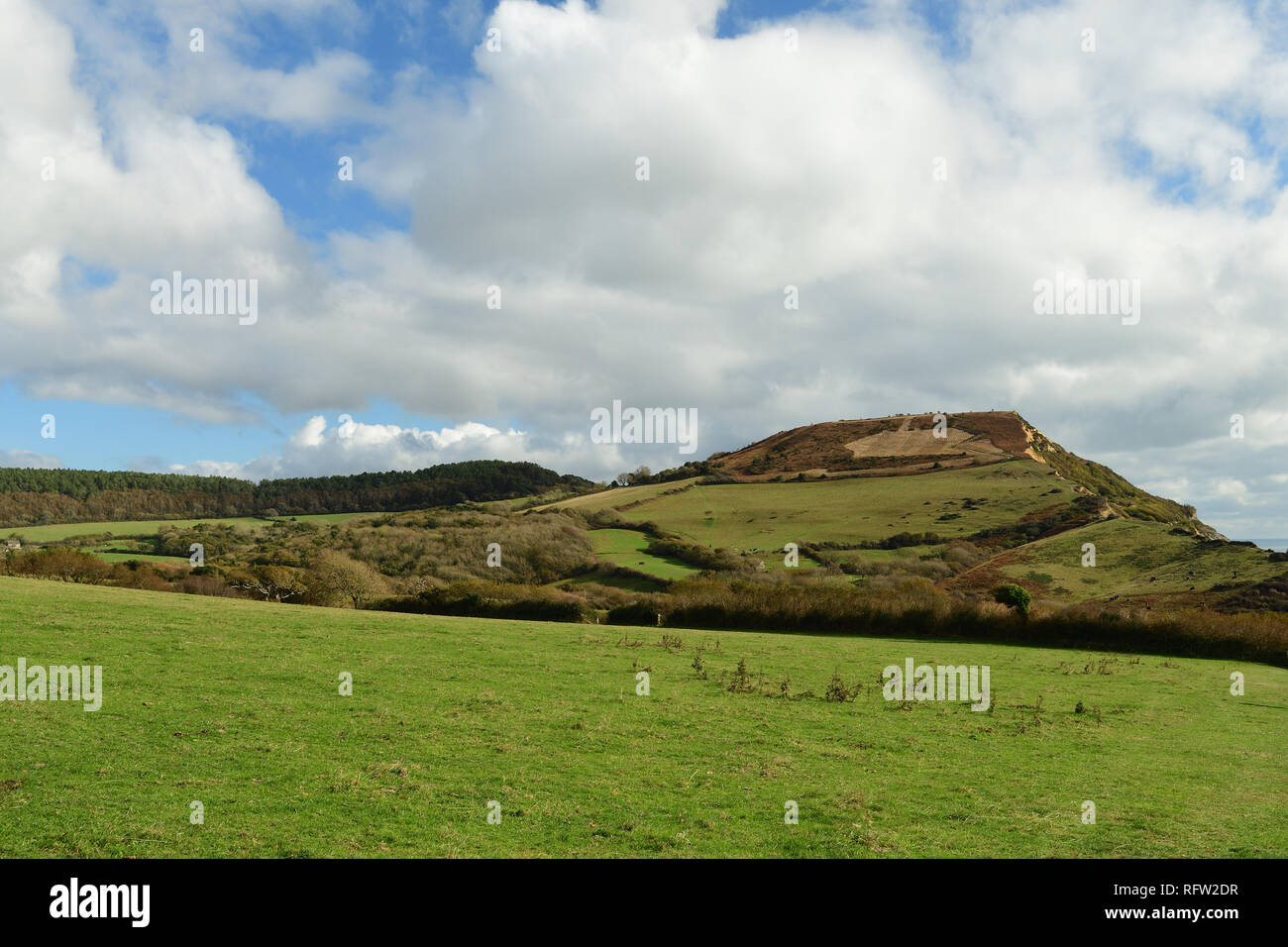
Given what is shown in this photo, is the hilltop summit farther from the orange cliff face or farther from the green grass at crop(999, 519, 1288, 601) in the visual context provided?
the green grass at crop(999, 519, 1288, 601)

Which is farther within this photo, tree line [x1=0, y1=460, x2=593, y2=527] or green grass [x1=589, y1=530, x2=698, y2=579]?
tree line [x1=0, y1=460, x2=593, y2=527]

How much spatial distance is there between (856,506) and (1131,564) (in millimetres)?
38096

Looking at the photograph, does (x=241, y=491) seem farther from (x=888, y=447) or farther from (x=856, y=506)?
(x=888, y=447)

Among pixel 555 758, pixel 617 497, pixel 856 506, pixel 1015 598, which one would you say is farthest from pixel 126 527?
pixel 555 758

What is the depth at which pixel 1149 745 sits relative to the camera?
20.6 meters

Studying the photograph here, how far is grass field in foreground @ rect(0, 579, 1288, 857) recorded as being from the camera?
11.7m

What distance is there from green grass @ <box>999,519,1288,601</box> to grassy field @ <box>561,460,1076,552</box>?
1185 centimetres

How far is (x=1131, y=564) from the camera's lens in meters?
77.1

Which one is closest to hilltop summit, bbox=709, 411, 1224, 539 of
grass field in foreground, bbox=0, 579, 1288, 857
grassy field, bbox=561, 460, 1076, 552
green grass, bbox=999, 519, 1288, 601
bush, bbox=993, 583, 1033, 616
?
grassy field, bbox=561, 460, 1076, 552

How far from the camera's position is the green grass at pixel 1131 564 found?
67.9 m

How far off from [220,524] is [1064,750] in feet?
448
